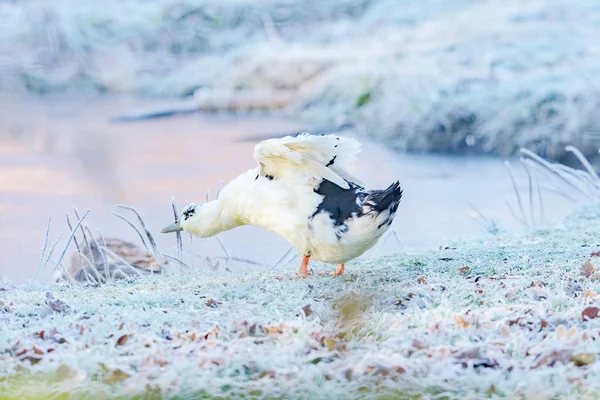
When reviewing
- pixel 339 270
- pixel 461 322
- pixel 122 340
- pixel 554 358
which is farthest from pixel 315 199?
pixel 554 358

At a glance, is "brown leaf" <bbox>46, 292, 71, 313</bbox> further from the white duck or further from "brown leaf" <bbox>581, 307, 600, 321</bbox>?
"brown leaf" <bbox>581, 307, 600, 321</bbox>

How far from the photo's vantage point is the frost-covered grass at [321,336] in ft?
5.05

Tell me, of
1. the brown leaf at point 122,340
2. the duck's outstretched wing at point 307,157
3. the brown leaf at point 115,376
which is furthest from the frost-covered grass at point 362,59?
the brown leaf at point 115,376

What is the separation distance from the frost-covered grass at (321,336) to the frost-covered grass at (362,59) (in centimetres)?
373

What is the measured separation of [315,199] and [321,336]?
2.54 feet

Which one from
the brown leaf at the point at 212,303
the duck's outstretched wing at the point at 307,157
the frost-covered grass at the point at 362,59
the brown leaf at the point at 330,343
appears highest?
the frost-covered grass at the point at 362,59

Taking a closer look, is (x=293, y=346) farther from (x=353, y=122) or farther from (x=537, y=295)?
(x=353, y=122)

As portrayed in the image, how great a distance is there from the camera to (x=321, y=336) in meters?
1.77

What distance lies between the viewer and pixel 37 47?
10359mm

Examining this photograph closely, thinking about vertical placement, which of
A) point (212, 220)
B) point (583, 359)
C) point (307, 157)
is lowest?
point (583, 359)

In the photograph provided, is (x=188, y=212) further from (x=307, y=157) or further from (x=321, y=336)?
(x=321, y=336)

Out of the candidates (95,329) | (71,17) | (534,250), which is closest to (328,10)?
(71,17)

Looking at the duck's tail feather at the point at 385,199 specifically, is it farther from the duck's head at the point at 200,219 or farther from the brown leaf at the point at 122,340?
the brown leaf at the point at 122,340

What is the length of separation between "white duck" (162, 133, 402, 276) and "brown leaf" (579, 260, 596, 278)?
0.52m
